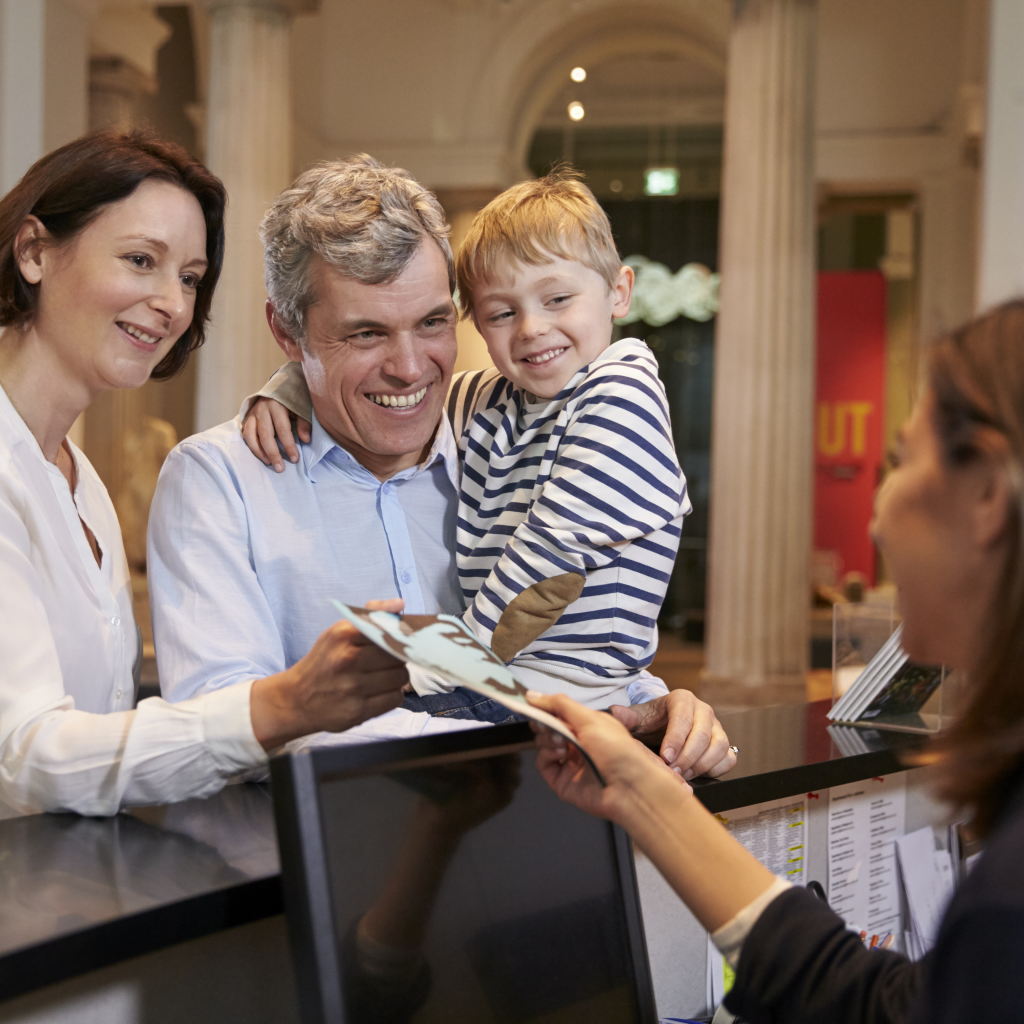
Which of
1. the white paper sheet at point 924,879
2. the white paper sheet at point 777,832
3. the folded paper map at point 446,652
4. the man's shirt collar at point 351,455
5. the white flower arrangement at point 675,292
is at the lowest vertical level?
the white paper sheet at point 924,879

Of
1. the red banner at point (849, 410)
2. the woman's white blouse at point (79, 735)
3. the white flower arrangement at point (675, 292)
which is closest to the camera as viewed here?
the woman's white blouse at point (79, 735)

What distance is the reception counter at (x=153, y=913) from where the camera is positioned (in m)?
0.96

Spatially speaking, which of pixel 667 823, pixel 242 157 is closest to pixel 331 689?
pixel 667 823

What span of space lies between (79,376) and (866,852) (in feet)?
5.12

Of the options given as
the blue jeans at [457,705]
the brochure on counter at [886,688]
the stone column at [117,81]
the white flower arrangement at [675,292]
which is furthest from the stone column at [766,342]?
the blue jeans at [457,705]

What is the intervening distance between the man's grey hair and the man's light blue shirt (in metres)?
0.26

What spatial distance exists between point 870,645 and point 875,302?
12.0 metres

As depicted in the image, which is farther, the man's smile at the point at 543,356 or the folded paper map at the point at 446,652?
the man's smile at the point at 543,356

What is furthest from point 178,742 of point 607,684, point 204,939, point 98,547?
point 607,684

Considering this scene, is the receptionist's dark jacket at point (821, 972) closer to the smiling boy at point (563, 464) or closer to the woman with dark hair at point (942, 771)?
the woman with dark hair at point (942, 771)

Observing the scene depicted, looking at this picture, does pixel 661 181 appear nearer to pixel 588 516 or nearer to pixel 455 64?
pixel 455 64

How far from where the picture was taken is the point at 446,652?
968 mm

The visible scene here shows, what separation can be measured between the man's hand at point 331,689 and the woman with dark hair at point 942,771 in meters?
0.19

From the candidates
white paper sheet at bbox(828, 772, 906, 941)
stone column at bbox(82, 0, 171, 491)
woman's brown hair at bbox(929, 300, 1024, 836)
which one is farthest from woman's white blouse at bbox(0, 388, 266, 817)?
stone column at bbox(82, 0, 171, 491)
